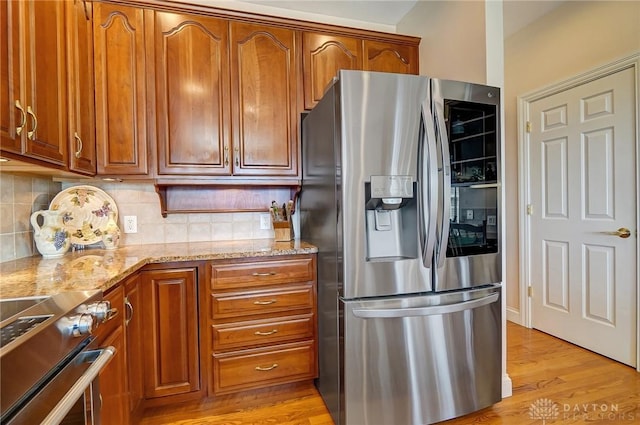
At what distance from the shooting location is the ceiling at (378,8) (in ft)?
7.85

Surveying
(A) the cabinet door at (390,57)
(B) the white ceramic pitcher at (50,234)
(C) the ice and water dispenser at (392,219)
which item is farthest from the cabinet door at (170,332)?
(A) the cabinet door at (390,57)

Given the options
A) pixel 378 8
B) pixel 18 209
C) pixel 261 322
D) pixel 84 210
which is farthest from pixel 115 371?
pixel 378 8

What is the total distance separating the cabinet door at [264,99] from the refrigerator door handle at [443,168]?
38.1 inches

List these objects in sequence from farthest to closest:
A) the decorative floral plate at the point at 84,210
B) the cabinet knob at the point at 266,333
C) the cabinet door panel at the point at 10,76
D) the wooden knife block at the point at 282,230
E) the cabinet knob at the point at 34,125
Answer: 1. the wooden knife block at the point at 282,230
2. the decorative floral plate at the point at 84,210
3. the cabinet knob at the point at 266,333
4. the cabinet knob at the point at 34,125
5. the cabinet door panel at the point at 10,76

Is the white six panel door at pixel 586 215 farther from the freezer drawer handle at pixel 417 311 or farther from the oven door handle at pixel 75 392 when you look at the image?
the oven door handle at pixel 75 392

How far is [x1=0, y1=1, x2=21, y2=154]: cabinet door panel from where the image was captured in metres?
1.03

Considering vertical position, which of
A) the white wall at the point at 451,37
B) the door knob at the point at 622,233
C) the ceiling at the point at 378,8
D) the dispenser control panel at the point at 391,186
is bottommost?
the door knob at the point at 622,233

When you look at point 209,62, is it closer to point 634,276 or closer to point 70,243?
point 70,243

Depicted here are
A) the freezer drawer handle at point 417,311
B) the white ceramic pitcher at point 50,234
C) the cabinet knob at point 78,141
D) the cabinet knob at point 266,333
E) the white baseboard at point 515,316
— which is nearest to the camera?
the freezer drawer handle at point 417,311

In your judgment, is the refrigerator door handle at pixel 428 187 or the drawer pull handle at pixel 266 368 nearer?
the refrigerator door handle at pixel 428 187

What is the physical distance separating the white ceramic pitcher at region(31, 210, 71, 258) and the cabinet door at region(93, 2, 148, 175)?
355 mm

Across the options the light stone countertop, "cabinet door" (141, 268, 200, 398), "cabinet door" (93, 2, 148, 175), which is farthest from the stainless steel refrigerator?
"cabinet door" (93, 2, 148, 175)

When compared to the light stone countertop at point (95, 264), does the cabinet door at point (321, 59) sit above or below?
above

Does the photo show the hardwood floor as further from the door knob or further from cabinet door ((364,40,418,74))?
cabinet door ((364,40,418,74))
